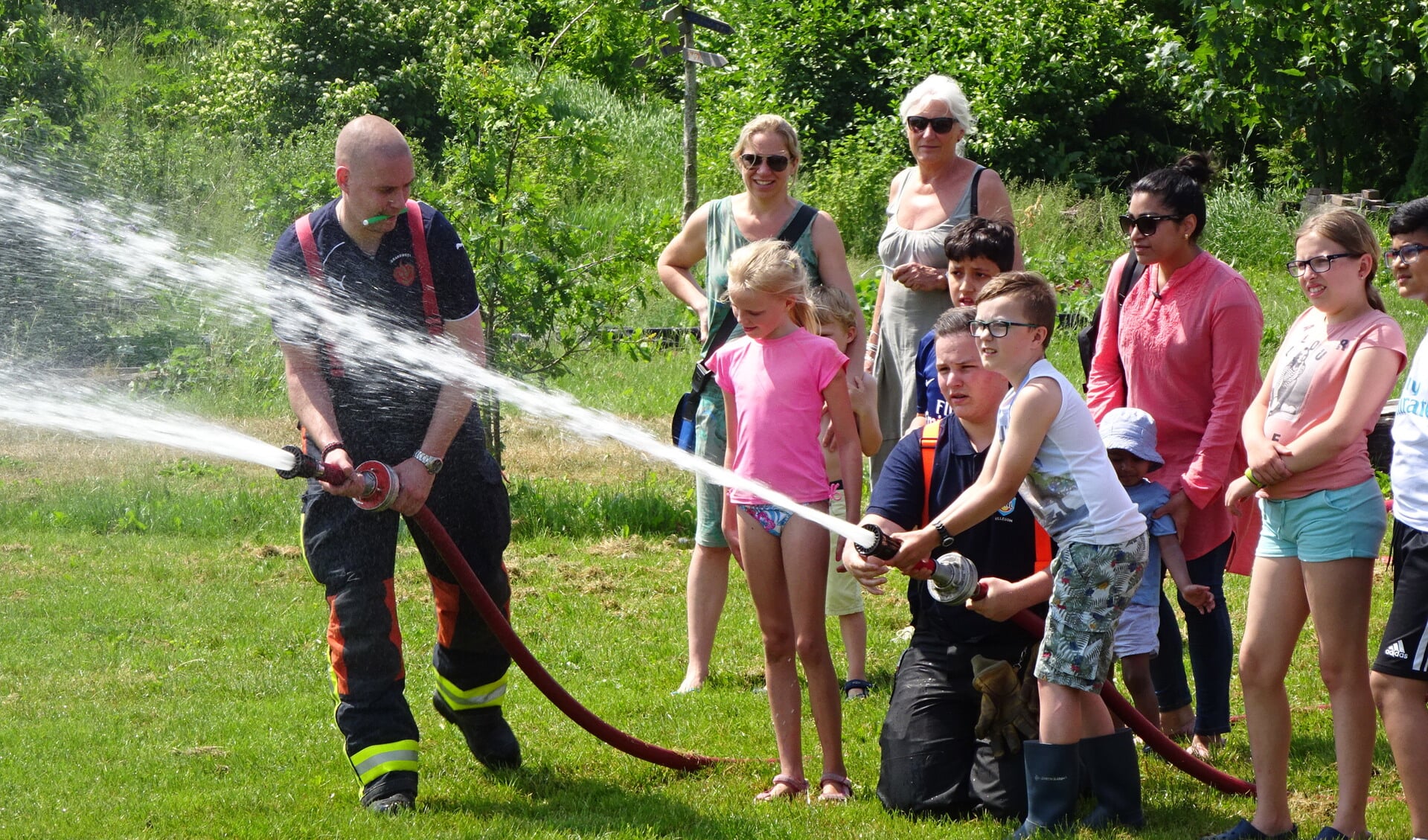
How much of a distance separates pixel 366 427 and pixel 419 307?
0.46 metres

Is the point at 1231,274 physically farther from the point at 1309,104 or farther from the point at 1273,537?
the point at 1309,104

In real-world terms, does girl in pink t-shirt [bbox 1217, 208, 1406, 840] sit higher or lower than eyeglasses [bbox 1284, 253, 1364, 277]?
lower

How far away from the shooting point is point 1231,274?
201 inches

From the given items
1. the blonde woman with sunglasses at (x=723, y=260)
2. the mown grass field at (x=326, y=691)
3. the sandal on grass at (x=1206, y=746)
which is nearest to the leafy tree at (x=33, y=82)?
the mown grass field at (x=326, y=691)

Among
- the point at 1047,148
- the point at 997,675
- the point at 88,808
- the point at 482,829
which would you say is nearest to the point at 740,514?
the point at 997,675

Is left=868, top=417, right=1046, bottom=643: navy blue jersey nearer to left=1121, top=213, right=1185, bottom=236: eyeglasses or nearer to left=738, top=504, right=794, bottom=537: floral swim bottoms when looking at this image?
left=738, top=504, right=794, bottom=537: floral swim bottoms

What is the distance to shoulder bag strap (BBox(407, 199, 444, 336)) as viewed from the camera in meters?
4.98

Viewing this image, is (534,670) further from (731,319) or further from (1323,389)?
(1323,389)

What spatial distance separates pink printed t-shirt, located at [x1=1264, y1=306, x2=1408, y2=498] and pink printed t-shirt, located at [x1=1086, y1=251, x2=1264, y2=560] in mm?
615

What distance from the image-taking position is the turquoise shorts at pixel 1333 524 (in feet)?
13.5

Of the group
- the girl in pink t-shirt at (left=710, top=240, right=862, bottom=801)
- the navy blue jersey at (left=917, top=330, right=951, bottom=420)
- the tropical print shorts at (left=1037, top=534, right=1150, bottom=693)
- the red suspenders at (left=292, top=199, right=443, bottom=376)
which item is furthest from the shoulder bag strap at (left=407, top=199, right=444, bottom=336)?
the tropical print shorts at (left=1037, top=534, right=1150, bottom=693)

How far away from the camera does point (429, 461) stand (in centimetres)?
482

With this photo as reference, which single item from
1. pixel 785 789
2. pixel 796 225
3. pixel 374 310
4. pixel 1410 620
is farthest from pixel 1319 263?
pixel 374 310

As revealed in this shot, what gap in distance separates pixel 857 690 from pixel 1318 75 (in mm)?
12667
